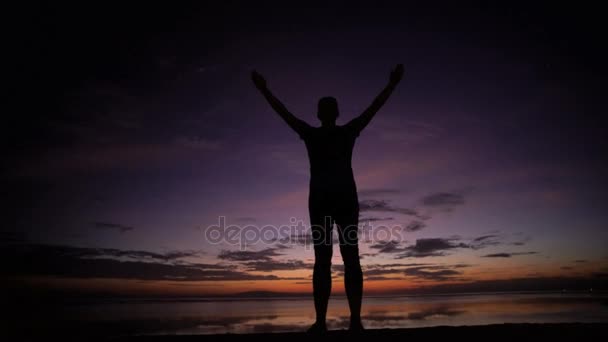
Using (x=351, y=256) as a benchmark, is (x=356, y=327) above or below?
below

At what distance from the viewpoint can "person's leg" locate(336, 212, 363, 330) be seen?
14.7 feet

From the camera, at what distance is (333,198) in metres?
4.49

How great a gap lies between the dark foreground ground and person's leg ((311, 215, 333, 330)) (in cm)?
46

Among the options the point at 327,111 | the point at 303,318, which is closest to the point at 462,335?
the point at 327,111

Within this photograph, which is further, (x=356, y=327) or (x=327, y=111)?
(x=327, y=111)

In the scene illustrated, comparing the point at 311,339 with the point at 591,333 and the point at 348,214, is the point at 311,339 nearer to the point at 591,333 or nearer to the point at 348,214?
the point at 348,214

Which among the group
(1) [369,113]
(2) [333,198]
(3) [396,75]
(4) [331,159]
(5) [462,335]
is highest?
(3) [396,75]

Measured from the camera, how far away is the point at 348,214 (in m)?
4.55

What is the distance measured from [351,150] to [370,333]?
6.95 ft

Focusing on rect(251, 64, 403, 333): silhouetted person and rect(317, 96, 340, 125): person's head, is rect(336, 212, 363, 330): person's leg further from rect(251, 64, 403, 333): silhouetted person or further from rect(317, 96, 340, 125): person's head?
rect(317, 96, 340, 125): person's head

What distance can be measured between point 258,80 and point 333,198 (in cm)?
184

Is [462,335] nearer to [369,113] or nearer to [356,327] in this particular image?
[356,327]

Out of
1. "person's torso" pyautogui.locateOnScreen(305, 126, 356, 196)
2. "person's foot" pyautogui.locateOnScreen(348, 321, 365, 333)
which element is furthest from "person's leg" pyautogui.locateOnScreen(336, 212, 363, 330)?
"person's torso" pyautogui.locateOnScreen(305, 126, 356, 196)

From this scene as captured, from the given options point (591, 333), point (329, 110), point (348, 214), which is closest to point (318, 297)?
point (348, 214)
